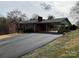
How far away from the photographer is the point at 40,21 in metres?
35.3

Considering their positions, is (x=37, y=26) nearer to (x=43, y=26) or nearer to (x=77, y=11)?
(x=43, y=26)

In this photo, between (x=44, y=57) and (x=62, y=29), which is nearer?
(x=44, y=57)

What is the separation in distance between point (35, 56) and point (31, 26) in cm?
2632

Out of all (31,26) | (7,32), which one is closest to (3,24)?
(7,32)

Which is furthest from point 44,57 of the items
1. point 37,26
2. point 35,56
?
point 37,26

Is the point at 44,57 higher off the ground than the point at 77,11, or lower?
lower

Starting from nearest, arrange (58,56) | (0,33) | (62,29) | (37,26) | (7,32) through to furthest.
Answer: (58,56), (0,33), (7,32), (62,29), (37,26)

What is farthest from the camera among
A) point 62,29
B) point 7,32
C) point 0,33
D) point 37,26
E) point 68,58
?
point 37,26

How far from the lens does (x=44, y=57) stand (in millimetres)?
8359

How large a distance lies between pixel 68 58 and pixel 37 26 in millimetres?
27137

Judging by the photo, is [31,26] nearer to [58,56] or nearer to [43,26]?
[43,26]

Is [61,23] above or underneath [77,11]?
underneath

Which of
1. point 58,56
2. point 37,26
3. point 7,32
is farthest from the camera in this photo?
point 37,26

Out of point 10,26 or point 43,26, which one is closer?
point 10,26
